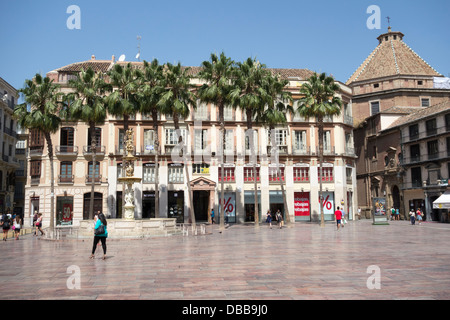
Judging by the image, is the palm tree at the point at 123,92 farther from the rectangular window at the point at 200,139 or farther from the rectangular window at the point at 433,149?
the rectangular window at the point at 433,149

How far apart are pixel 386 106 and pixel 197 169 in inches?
1227

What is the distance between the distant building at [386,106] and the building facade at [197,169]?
8.63 metres

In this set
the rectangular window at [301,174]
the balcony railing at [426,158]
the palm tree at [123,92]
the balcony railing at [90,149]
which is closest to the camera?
the palm tree at [123,92]

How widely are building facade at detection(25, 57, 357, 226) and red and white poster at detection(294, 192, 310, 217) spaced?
118 mm

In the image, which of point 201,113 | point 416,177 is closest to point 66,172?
point 201,113

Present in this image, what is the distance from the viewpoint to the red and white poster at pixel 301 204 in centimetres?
4753

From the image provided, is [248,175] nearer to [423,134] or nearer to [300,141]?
[300,141]

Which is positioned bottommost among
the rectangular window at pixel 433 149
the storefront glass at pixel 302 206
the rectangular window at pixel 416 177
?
the storefront glass at pixel 302 206

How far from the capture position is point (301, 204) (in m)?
47.6

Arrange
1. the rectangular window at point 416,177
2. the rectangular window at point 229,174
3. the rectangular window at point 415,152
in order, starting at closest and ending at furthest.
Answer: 1. the rectangular window at point 229,174
2. the rectangular window at point 416,177
3. the rectangular window at point 415,152

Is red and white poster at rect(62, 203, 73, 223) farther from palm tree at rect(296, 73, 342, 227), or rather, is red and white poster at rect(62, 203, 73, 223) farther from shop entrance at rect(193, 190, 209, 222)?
palm tree at rect(296, 73, 342, 227)

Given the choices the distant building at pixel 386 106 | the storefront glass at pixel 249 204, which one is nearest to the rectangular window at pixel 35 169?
the storefront glass at pixel 249 204
